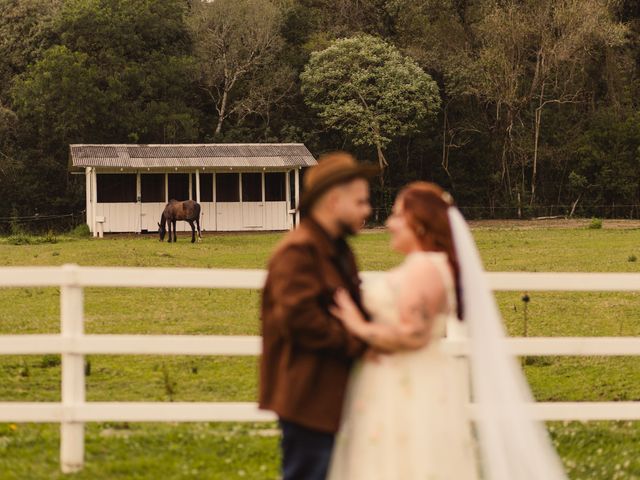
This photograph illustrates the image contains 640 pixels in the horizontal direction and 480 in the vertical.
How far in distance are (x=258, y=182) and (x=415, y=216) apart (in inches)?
1555

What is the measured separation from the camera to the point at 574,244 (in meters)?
32.0

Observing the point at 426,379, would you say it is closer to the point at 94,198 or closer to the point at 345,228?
the point at 345,228

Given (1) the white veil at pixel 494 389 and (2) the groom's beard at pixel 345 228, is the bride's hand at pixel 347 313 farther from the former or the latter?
(1) the white veil at pixel 494 389

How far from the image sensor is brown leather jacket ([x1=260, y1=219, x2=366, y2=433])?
4.36m

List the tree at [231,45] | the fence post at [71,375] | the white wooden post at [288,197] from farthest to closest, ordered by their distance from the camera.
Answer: the tree at [231,45] → the white wooden post at [288,197] → the fence post at [71,375]

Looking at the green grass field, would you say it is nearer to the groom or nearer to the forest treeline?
the groom

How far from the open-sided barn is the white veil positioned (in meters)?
36.8

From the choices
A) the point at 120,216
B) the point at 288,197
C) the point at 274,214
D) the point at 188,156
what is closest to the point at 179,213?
the point at 120,216

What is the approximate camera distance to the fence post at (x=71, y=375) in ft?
21.3

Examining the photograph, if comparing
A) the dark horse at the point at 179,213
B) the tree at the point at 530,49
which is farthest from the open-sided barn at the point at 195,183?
the tree at the point at 530,49

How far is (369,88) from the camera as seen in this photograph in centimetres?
4916

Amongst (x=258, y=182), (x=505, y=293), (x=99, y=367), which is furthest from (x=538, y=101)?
(x=99, y=367)

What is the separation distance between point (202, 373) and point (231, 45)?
140 ft

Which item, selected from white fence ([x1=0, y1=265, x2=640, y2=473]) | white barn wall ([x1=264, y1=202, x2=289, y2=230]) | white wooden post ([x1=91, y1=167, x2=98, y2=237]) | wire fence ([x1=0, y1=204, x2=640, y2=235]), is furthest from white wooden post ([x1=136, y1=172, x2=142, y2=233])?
white fence ([x1=0, y1=265, x2=640, y2=473])
